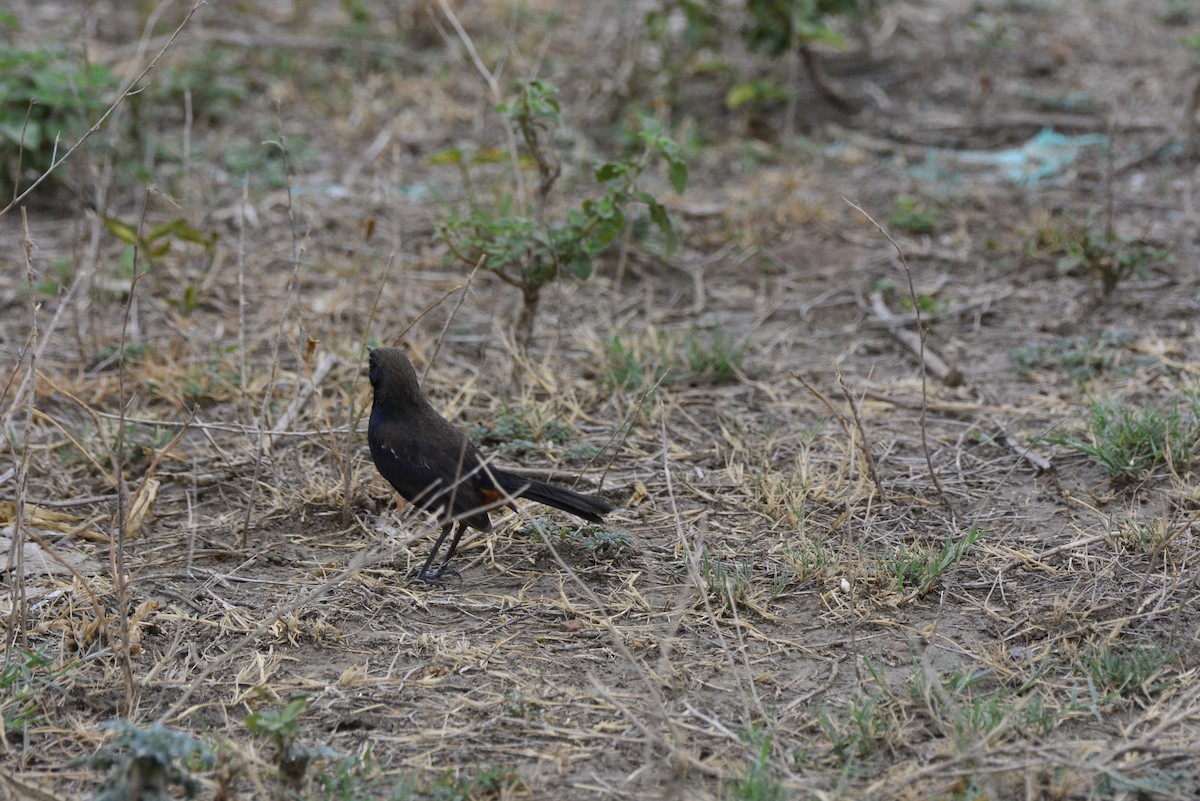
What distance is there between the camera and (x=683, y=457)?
4.63m

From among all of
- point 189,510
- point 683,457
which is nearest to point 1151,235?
point 683,457

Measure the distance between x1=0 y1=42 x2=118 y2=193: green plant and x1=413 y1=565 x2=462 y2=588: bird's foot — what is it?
3544 mm

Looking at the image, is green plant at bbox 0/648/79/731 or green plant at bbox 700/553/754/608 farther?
green plant at bbox 700/553/754/608

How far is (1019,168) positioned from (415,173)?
382 cm

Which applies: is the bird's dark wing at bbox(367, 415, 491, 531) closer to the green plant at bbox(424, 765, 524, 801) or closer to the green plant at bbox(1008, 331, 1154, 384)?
the green plant at bbox(424, 765, 524, 801)

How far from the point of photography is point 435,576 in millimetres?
3871

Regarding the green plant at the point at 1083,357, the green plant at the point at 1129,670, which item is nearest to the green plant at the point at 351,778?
the green plant at the point at 1129,670

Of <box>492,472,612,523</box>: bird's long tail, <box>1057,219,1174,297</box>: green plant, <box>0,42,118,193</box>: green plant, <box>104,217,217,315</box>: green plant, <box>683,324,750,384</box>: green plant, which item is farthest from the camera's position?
<box>0,42,118,193</box>: green plant

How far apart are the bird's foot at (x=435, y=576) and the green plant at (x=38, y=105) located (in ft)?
11.6

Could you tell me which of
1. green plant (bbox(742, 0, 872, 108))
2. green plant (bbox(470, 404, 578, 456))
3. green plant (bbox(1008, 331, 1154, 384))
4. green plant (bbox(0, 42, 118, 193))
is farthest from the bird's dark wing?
green plant (bbox(742, 0, 872, 108))

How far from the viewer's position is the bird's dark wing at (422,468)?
3.84 meters

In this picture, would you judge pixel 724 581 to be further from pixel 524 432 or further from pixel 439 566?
pixel 524 432

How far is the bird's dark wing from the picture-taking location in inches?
151

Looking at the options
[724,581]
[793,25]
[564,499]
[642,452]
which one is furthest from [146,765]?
[793,25]
